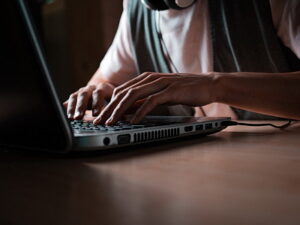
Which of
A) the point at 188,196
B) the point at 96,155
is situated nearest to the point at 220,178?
the point at 188,196

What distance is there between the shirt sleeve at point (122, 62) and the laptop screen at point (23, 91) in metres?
0.90

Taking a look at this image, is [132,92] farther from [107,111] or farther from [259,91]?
[259,91]

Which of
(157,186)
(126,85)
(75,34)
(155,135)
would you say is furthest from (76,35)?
(157,186)

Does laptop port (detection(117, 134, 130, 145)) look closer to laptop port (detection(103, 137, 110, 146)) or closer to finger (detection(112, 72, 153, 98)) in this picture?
laptop port (detection(103, 137, 110, 146))

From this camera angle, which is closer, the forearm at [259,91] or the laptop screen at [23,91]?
the laptop screen at [23,91]

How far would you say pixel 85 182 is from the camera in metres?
0.33

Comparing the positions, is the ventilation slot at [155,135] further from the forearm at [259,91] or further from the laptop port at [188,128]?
the forearm at [259,91]

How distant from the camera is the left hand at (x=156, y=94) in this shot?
0.61 meters

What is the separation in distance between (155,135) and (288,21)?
59 cm

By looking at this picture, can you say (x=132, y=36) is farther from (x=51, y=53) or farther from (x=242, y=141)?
(x=51, y=53)

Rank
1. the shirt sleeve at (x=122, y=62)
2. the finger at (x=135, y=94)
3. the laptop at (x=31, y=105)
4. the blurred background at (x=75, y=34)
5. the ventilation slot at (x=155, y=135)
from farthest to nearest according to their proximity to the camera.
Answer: the blurred background at (x=75, y=34) → the shirt sleeve at (x=122, y=62) → the finger at (x=135, y=94) → the ventilation slot at (x=155, y=135) → the laptop at (x=31, y=105)

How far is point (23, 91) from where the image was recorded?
0.41 meters

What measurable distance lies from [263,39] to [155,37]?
1.30ft

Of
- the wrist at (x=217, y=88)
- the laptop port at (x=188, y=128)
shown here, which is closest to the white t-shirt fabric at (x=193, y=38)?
the wrist at (x=217, y=88)
